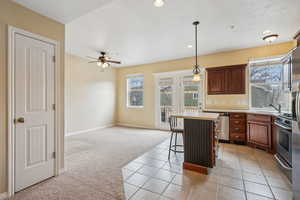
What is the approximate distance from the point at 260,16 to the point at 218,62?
2.11 m

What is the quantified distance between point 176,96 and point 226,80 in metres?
1.81

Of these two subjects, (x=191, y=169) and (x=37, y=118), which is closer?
(x=37, y=118)

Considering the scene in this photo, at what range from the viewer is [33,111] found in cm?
208

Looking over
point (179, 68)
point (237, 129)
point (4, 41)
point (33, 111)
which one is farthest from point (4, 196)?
point (179, 68)

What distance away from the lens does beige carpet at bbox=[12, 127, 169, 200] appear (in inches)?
73.1

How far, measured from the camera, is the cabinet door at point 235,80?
4.18m

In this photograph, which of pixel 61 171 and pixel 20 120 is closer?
pixel 20 120

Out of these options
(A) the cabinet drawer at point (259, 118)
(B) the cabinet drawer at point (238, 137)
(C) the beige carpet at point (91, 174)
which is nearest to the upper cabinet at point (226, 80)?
(A) the cabinet drawer at point (259, 118)

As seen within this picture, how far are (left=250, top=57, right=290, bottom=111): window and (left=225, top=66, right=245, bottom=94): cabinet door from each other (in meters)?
0.31

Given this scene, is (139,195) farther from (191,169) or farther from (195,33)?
(195,33)

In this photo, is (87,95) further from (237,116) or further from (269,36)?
(269,36)

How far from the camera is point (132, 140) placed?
433 centimetres

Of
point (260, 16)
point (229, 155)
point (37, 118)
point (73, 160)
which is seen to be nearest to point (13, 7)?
point (37, 118)

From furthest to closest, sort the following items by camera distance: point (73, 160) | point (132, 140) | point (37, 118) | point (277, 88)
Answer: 1. point (132, 140)
2. point (277, 88)
3. point (73, 160)
4. point (37, 118)
